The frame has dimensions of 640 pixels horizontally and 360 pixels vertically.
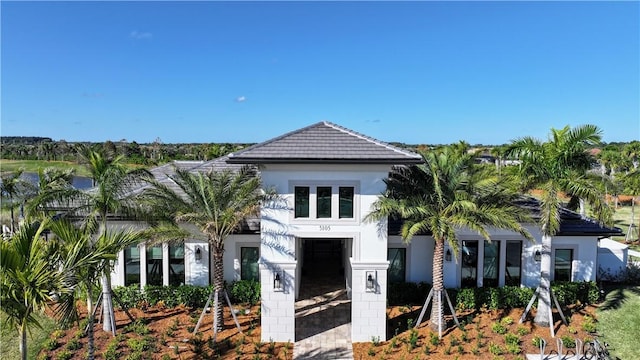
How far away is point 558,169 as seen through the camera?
43.1 ft

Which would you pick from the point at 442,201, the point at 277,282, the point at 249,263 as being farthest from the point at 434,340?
the point at 249,263

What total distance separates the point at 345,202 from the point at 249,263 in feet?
17.8

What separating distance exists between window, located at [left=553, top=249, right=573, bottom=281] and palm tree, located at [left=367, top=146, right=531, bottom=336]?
456 centimetres

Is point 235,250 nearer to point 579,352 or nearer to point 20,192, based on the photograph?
point 579,352

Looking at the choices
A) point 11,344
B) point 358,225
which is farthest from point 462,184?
point 11,344

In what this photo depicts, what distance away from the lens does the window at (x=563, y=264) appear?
644 inches

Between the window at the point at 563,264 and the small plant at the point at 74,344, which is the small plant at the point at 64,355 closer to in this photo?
the small plant at the point at 74,344

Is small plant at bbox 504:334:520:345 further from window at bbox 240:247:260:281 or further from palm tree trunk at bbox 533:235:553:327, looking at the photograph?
window at bbox 240:247:260:281

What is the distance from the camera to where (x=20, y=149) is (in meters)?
104

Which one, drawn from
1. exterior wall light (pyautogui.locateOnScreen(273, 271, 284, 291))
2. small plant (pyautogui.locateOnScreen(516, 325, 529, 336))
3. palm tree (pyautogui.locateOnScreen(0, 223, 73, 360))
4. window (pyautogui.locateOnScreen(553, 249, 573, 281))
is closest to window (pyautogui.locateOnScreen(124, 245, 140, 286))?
exterior wall light (pyautogui.locateOnScreen(273, 271, 284, 291))

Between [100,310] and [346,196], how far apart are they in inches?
392

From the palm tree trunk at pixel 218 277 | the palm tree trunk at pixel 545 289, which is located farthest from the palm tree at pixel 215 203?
the palm tree trunk at pixel 545 289

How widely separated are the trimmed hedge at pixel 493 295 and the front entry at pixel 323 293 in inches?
87.2

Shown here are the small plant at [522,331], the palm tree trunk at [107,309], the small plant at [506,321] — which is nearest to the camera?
the palm tree trunk at [107,309]
